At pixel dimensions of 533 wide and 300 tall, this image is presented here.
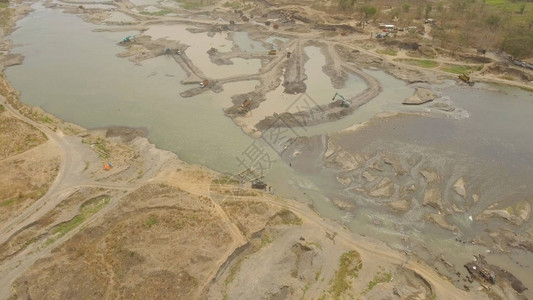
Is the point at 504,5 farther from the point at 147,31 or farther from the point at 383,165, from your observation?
the point at 147,31

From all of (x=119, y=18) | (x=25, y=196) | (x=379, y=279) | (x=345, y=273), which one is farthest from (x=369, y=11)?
(x=25, y=196)

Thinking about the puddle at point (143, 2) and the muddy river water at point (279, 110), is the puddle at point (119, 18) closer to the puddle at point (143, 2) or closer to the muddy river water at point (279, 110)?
the puddle at point (143, 2)

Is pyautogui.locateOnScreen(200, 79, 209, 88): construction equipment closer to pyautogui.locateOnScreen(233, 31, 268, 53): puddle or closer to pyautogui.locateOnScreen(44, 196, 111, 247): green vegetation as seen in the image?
pyautogui.locateOnScreen(233, 31, 268, 53): puddle

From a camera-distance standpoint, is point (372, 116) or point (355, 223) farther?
point (372, 116)

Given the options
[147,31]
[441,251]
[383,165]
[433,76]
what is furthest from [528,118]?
Answer: [147,31]

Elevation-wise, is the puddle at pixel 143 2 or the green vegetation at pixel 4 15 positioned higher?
the puddle at pixel 143 2

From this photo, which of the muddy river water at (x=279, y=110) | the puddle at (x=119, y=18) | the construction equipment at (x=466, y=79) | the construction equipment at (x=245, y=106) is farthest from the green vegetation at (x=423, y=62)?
the puddle at (x=119, y=18)

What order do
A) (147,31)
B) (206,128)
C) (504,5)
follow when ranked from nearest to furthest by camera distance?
1. (206,128)
2. (147,31)
3. (504,5)
